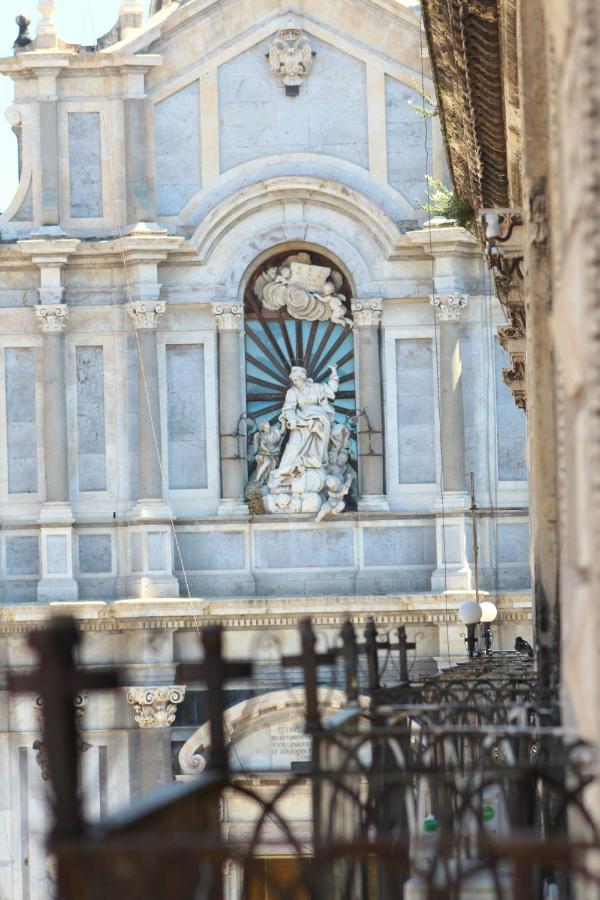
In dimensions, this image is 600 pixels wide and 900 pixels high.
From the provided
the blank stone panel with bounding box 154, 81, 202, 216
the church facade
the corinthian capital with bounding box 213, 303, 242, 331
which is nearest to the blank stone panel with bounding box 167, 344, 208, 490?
the church facade

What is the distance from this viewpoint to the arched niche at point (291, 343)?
2728 cm

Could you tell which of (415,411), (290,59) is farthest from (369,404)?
(290,59)

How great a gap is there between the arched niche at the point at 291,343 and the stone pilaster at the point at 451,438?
1.08 m

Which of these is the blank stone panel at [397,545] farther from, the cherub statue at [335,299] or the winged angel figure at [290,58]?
the winged angel figure at [290,58]

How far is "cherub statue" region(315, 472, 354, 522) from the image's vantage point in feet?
88.5

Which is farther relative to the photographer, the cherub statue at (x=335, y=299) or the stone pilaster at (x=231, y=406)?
the cherub statue at (x=335, y=299)

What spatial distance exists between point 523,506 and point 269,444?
9.96 feet

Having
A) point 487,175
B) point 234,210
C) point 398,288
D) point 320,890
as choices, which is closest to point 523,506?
point 398,288

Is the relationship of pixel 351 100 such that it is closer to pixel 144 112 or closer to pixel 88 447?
pixel 144 112

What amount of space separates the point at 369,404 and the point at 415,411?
0.58 m

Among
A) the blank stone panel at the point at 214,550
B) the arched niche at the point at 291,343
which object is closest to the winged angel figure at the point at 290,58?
the arched niche at the point at 291,343

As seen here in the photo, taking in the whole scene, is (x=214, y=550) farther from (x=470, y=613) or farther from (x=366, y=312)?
(x=470, y=613)

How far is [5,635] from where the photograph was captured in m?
26.4

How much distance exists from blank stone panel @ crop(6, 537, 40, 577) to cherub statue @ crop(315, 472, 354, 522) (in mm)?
3322
